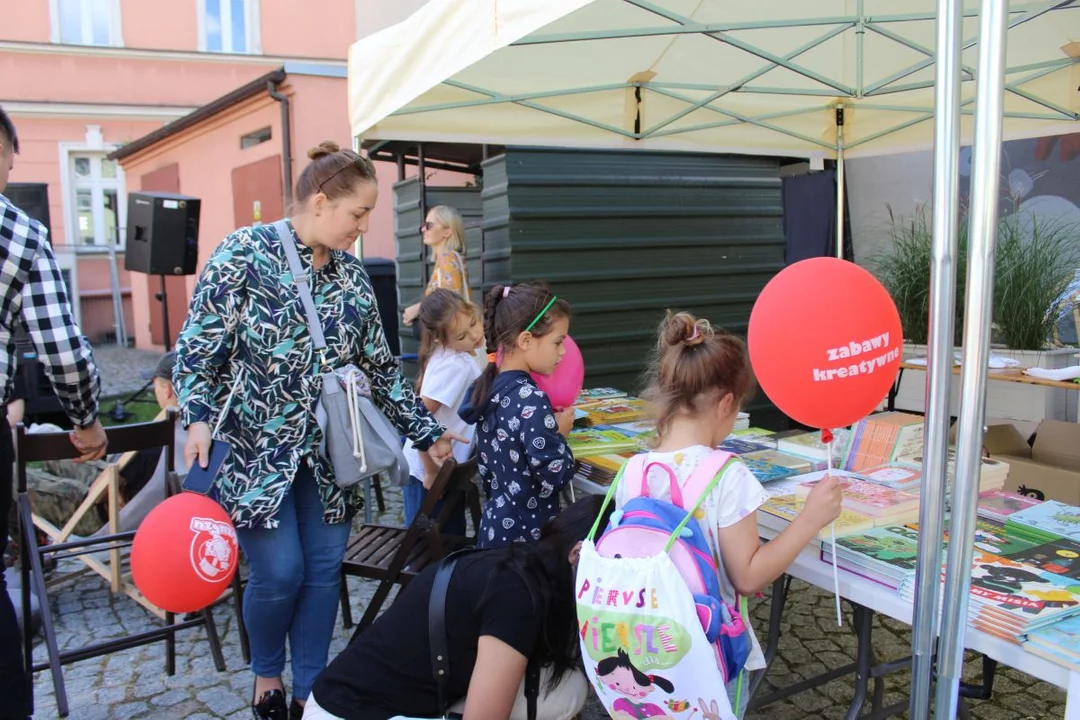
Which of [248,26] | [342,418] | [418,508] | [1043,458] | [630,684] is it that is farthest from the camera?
[248,26]

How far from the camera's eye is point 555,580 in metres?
1.67

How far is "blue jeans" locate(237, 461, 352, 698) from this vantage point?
2271 millimetres

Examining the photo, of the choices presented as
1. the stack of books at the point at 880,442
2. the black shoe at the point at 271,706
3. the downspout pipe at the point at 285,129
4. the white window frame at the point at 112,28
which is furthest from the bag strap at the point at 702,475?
the white window frame at the point at 112,28

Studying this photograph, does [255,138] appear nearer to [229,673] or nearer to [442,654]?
[229,673]

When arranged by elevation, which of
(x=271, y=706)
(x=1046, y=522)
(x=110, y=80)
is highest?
(x=110, y=80)

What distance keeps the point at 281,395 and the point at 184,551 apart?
464 millimetres

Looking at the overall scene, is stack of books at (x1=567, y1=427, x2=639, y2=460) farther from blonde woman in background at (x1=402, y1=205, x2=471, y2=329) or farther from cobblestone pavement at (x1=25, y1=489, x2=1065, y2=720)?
blonde woman in background at (x1=402, y1=205, x2=471, y2=329)

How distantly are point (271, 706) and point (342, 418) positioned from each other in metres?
0.87

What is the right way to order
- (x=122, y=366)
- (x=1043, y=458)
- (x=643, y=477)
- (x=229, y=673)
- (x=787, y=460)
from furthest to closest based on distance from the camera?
1. (x=122, y=366)
2. (x=1043, y=458)
3. (x=229, y=673)
4. (x=787, y=460)
5. (x=643, y=477)

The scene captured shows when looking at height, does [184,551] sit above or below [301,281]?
below

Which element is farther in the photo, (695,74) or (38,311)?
(695,74)

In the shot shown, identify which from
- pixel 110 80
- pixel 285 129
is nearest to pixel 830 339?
pixel 285 129

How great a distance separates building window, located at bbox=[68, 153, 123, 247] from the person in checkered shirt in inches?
596

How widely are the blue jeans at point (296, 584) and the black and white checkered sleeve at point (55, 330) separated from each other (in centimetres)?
59
